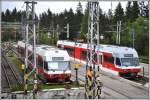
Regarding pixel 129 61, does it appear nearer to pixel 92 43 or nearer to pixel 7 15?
pixel 92 43

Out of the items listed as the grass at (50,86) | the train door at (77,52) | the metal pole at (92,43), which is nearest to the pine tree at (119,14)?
the train door at (77,52)

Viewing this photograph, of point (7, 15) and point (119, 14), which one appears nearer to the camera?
point (119, 14)

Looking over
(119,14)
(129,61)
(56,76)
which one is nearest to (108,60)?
(129,61)

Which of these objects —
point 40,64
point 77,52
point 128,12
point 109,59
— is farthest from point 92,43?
point 128,12

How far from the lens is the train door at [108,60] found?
36072mm

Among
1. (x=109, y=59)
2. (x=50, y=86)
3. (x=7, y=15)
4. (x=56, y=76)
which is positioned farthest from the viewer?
(x=7, y=15)

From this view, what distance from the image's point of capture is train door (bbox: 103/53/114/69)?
36072 millimetres

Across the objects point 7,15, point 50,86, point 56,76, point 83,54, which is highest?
point 7,15

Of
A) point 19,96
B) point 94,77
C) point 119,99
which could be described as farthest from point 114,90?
point 19,96

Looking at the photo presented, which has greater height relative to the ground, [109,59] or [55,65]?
[55,65]

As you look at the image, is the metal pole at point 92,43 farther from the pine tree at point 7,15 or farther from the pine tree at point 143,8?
the pine tree at point 7,15

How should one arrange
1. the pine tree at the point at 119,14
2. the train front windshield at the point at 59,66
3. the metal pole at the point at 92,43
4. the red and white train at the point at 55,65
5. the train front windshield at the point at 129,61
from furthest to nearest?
1. the pine tree at the point at 119,14
2. the train front windshield at the point at 129,61
3. the train front windshield at the point at 59,66
4. the red and white train at the point at 55,65
5. the metal pole at the point at 92,43

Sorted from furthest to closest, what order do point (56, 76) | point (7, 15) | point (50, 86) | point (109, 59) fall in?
point (7, 15)
point (109, 59)
point (56, 76)
point (50, 86)

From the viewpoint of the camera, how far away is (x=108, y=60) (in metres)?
36.9
